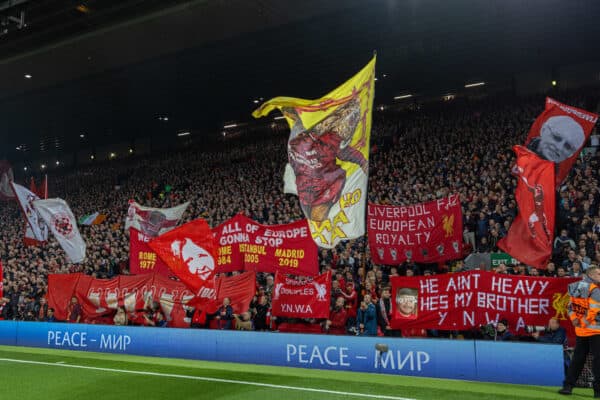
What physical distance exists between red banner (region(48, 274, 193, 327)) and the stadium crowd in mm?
474

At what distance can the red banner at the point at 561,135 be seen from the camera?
34.8 ft

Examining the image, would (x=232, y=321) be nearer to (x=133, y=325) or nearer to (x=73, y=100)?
(x=133, y=325)

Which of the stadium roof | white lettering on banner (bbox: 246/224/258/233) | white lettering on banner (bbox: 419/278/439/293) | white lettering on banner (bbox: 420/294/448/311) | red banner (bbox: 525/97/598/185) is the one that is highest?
the stadium roof

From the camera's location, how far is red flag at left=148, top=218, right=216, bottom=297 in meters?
12.5

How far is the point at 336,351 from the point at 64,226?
1029cm

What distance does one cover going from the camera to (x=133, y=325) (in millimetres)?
14555

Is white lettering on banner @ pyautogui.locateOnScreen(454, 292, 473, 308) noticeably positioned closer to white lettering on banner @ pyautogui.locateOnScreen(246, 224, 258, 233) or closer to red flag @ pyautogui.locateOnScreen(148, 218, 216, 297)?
white lettering on banner @ pyautogui.locateOnScreen(246, 224, 258, 233)

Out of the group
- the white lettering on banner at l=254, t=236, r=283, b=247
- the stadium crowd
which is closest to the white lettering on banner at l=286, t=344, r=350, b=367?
the stadium crowd

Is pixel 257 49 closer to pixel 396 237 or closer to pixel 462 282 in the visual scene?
pixel 396 237

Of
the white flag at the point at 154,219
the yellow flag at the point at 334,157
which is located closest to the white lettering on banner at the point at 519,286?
the yellow flag at the point at 334,157

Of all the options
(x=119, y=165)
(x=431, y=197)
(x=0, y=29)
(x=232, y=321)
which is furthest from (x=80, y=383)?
(x=119, y=165)

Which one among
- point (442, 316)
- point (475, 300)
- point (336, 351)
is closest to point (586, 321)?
point (475, 300)

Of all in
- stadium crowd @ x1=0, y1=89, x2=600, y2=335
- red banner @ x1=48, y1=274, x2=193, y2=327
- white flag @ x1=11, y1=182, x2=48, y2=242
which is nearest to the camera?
stadium crowd @ x1=0, y1=89, x2=600, y2=335

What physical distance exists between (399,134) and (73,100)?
18.2m
